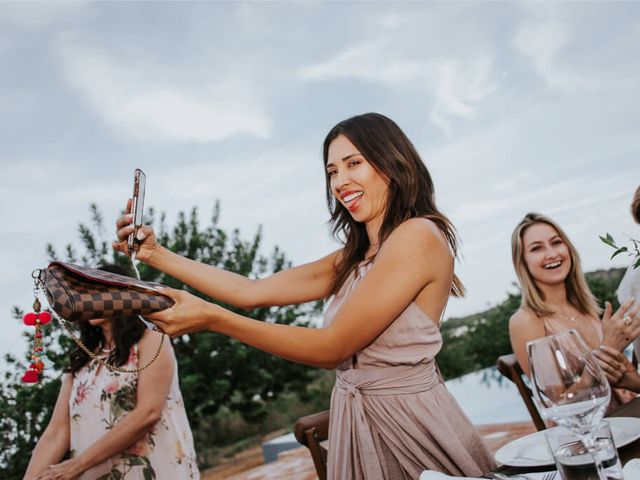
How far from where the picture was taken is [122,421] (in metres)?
2.39

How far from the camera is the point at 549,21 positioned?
8.02 meters

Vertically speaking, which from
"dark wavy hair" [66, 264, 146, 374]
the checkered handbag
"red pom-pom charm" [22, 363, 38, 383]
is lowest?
"red pom-pom charm" [22, 363, 38, 383]

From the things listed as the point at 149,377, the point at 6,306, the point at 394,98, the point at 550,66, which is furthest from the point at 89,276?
the point at 394,98

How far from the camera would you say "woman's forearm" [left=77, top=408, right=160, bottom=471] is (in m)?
2.37

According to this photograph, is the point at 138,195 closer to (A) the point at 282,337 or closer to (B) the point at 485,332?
(A) the point at 282,337

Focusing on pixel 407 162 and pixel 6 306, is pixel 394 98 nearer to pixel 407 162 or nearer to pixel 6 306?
pixel 6 306

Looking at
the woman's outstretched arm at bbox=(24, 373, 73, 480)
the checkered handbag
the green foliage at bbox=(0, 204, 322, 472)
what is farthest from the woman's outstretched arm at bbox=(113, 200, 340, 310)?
the green foliage at bbox=(0, 204, 322, 472)

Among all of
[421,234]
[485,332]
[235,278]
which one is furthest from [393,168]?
[485,332]

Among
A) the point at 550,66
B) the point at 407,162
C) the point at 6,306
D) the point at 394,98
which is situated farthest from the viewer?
the point at 394,98

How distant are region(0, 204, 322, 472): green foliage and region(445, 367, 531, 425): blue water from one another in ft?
8.46

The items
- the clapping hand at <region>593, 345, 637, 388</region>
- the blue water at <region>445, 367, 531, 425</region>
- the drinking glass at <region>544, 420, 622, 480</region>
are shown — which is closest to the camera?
the drinking glass at <region>544, 420, 622, 480</region>

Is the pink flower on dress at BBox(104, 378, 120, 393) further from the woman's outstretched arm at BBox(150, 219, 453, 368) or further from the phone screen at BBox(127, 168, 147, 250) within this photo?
the woman's outstretched arm at BBox(150, 219, 453, 368)

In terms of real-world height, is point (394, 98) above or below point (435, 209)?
above

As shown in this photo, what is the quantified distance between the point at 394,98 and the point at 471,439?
29.2 feet
